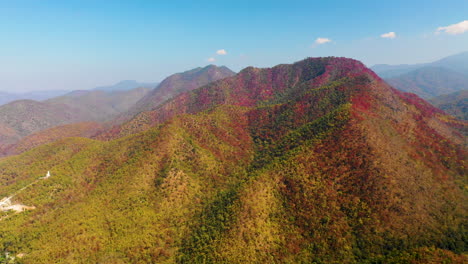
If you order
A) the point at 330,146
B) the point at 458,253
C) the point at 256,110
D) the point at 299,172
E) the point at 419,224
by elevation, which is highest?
the point at 256,110

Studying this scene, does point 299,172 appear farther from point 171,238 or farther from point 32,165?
point 32,165

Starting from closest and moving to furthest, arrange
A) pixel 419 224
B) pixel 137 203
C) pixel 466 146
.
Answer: pixel 419 224, pixel 137 203, pixel 466 146

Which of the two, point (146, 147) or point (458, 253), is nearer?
point (458, 253)

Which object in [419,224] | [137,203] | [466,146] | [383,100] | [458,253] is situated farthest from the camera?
[383,100]

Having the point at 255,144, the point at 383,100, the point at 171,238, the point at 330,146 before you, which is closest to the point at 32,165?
the point at 171,238

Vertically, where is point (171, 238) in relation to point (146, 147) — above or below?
below

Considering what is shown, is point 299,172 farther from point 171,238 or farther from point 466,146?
point 466,146
